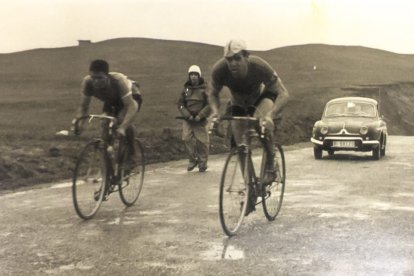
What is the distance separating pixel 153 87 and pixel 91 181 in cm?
3413

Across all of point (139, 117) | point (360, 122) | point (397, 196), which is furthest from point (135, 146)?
point (139, 117)

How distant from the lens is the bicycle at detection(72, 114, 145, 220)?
6.93m

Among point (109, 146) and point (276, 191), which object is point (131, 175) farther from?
point (276, 191)

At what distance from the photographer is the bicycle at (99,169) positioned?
Answer: 6.93 m

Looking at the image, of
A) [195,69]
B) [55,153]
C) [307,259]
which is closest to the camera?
[307,259]

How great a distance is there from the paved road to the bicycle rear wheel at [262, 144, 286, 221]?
0.13m

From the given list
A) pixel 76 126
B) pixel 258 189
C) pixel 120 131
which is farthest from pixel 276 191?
pixel 76 126

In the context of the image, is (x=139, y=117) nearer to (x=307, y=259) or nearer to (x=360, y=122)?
(x=360, y=122)

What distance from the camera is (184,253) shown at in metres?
5.58

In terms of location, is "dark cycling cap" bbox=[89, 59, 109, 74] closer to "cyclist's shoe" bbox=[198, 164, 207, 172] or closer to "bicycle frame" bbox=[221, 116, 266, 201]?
"bicycle frame" bbox=[221, 116, 266, 201]

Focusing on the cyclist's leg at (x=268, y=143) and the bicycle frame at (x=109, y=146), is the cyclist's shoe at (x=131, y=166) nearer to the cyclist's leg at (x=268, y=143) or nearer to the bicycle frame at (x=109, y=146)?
the bicycle frame at (x=109, y=146)

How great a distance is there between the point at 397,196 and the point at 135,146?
3.91m

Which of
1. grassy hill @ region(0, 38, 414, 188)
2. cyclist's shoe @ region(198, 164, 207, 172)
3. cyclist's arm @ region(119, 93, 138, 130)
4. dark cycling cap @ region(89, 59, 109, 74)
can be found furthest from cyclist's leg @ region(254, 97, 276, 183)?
grassy hill @ region(0, 38, 414, 188)

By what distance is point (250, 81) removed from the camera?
6523 mm
